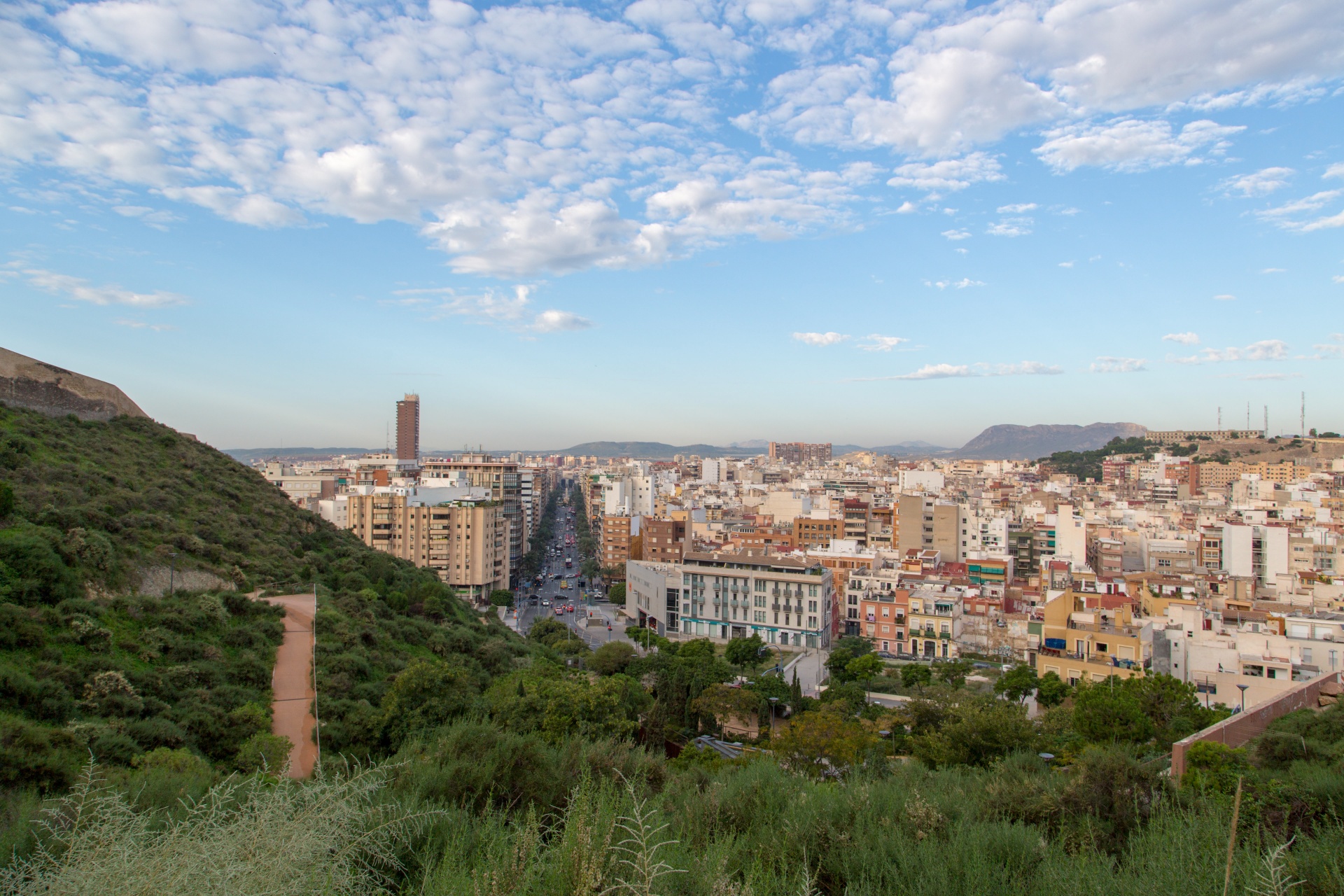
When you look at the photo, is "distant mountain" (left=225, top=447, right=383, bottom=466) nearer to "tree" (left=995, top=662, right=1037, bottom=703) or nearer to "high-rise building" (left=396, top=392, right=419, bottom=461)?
"high-rise building" (left=396, top=392, right=419, bottom=461)

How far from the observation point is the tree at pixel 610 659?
1675 centimetres

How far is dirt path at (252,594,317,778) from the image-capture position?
291 inches

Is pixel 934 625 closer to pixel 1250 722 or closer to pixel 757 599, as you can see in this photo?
pixel 757 599

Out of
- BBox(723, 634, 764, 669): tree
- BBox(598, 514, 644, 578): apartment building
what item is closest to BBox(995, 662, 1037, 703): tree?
BBox(723, 634, 764, 669): tree

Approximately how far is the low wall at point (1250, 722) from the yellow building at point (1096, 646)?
12.5ft

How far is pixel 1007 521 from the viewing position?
124 feet

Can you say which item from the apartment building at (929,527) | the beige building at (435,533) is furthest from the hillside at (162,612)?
the apartment building at (929,527)

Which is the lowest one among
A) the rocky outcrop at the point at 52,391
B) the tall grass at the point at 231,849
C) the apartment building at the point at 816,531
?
the apartment building at the point at 816,531

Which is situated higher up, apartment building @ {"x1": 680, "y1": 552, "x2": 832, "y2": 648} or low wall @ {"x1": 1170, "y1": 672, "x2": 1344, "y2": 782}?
low wall @ {"x1": 1170, "y1": 672, "x2": 1344, "y2": 782}

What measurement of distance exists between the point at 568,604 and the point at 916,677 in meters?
20.1

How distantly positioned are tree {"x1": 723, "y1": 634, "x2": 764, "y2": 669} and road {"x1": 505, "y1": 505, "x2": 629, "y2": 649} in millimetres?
5047

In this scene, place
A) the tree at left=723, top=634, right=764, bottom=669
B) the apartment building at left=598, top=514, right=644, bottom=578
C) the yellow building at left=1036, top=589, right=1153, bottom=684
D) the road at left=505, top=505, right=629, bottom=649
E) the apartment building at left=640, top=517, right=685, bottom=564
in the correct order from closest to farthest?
the yellow building at left=1036, top=589, right=1153, bottom=684, the tree at left=723, top=634, right=764, bottom=669, the road at left=505, top=505, right=629, bottom=649, the apartment building at left=640, top=517, right=685, bottom=564, the apartment building at left=598, top=514, right=644, bottom=578

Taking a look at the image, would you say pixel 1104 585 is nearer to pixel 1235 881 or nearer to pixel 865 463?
pixel 1235 881

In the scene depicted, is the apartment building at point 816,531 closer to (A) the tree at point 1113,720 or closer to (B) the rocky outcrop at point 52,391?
(A) the tree at point 1113,720
